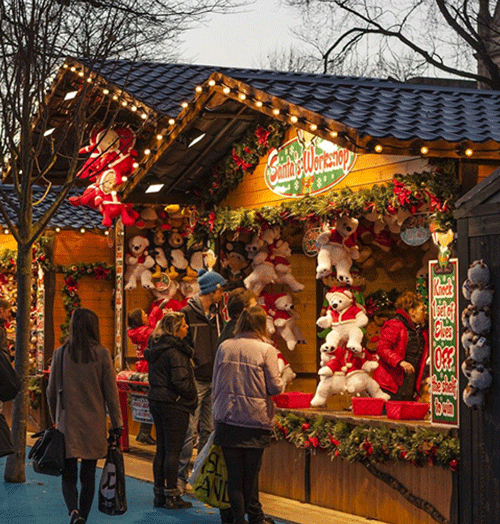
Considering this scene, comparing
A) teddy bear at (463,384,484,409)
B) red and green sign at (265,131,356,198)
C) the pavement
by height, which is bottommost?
the pavement

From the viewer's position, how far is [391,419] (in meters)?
9.72

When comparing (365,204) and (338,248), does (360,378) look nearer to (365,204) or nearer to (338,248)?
(338,248)

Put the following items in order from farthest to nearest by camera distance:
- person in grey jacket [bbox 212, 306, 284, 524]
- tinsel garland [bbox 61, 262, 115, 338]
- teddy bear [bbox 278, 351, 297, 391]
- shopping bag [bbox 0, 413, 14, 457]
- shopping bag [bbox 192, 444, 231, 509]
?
tinsel garland [bbox 61, 262, 115, 338] < teddy bear [bbox 278, 351, 297, 391] < shopping bag [bbox 0, 413, 14, 457] < shopping bag [bbox 192, 444, 231, 509] < person in grey jacket [bbox 212, 306, 284, 524]

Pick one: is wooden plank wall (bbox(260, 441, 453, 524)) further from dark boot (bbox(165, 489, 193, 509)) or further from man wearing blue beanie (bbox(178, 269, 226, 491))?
dark boot (bbox(165, 489, 193, 509))

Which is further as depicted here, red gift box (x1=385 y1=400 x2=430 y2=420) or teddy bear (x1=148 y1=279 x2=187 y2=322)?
teddy bear (x1=148 y1=279 x2=187 y2=322)

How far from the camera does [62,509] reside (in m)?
10.3

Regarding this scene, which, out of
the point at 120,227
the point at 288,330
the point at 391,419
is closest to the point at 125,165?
the point at 120,227

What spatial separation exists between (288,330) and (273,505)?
2.39 m

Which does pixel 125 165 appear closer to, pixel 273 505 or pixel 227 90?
pixel 227 90

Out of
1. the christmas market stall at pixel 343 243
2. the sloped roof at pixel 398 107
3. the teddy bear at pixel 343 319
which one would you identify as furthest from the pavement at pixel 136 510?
the sloped roof at pixel 398 107

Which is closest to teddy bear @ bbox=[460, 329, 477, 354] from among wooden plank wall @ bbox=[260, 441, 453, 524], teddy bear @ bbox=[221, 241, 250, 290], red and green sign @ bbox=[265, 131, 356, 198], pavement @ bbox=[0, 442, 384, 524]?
wooden plank wall @ bbox=[260, 441, 453, 524]

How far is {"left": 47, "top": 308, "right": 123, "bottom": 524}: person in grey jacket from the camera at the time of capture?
8.84 meters

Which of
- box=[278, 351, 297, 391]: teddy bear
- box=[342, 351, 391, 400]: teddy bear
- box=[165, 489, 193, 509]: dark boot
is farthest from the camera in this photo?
box=[278, 351, 297, 391]: teddy bear

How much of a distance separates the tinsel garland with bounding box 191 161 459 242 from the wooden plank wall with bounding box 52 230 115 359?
519 cm
